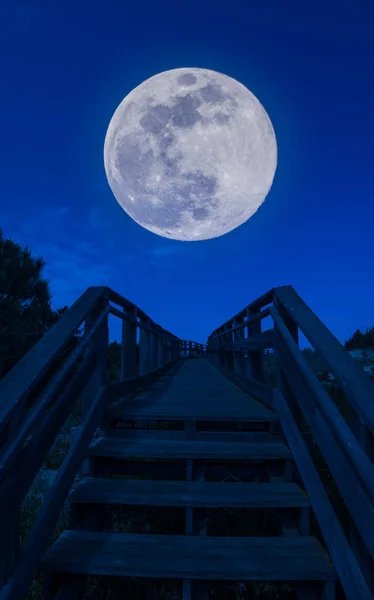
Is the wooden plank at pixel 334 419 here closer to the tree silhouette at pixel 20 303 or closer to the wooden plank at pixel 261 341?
the wooden plank at pixel 261 341

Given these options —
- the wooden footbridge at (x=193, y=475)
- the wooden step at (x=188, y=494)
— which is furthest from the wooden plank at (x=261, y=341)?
the wooden step at (x=188, y=494)

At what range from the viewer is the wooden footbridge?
1876 millimetres

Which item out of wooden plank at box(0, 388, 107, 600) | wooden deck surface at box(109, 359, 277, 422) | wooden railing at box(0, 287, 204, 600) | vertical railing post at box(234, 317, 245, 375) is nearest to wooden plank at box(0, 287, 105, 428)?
wooden railing at box(0, 287, 204, 600)

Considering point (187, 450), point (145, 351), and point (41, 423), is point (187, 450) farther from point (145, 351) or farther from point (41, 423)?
point (145, 351)

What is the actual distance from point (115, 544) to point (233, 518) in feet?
8.37

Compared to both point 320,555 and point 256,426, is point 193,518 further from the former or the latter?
point 256,426

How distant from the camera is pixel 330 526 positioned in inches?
84.6

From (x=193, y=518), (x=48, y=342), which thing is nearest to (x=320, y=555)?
(x=193, y=518)

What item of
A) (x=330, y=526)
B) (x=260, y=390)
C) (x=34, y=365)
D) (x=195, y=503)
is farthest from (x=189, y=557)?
(x=260, y=390)

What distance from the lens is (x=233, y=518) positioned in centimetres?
448

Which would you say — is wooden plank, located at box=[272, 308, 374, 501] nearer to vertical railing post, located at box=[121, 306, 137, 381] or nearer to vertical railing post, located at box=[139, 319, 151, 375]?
vertical railing post, located at box=[121, 306, 137, 381]

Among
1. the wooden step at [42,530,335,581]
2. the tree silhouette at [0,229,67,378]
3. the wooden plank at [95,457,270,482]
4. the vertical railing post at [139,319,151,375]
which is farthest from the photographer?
the tree silhouette at [0,229,67,378]

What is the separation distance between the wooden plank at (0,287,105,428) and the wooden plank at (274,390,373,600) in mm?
1743

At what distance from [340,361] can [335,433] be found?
1.23ft
